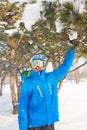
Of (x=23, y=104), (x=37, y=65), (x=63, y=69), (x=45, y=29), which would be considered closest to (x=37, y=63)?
(x=37, y=65)

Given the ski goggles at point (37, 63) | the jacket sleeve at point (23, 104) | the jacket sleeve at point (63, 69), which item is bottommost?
the jacket sleeve at point (23, 104)

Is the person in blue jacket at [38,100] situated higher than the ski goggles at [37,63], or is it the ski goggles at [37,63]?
the ski goggles at [37,63]

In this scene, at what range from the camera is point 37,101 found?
3334 millimetres

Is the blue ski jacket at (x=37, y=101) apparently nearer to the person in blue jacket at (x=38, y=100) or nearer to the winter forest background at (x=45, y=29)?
Answer: the person in blue jacket at (x=38, y=100)

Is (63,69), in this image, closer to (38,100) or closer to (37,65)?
(37,65)

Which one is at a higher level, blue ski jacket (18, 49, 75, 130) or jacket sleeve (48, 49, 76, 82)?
jacket sleeve (48, 49, 76, 82)

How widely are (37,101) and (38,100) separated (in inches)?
0.6

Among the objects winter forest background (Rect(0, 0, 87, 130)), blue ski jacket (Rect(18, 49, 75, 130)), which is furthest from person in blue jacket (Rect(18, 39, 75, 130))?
winter forest background (Rect(0, 0, 87, 130))

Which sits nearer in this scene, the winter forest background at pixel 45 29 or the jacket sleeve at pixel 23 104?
the jacket sleeve at pixel 23 104

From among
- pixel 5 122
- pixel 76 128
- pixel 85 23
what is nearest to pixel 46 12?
pixel 85 23

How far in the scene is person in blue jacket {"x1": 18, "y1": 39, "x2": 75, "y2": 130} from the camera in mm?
3322

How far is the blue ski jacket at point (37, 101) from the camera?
332 cm

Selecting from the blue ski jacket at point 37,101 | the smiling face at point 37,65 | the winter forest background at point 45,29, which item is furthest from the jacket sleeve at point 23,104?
the winter forest background at point 45,29

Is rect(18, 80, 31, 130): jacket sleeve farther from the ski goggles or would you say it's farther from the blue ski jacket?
the ski goggles
